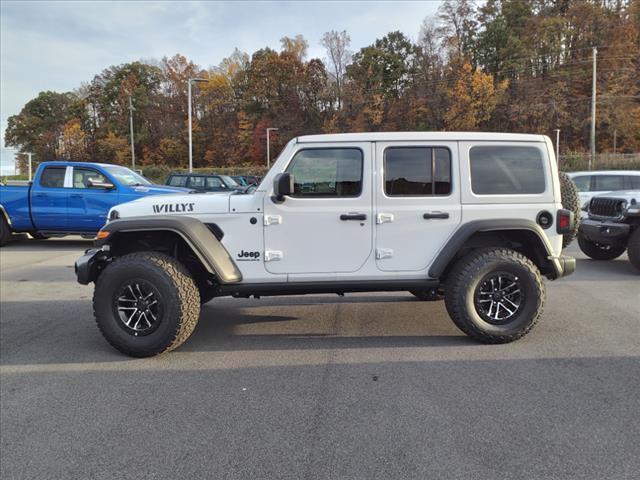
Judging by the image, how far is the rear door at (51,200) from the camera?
1130 cm

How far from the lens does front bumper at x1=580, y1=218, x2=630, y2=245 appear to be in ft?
28.0

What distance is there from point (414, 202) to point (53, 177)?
974cm

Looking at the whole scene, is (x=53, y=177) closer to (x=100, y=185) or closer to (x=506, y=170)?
(x=100, y=185)

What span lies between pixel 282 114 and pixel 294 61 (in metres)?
9.14

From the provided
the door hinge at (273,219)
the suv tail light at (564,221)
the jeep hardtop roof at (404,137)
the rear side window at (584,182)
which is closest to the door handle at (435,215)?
the jeep hardtop roof at (404,137)

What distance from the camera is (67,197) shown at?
1129 cm

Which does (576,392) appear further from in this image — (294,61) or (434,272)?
(294,61)

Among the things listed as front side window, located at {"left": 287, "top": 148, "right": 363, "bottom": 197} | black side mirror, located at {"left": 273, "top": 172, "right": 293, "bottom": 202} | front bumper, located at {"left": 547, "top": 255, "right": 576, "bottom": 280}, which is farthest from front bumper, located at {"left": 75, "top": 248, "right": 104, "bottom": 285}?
front bumper, located at {"left": 547, "top": 255, "right": 576, "bottom": 280}

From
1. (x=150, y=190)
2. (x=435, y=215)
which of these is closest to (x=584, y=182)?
(x=435, y=215)

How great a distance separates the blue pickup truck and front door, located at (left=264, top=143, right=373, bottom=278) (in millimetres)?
7278

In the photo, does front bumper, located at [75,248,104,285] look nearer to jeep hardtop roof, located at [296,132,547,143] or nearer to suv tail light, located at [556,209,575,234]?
jeep hardtop roof, located at [296,132,547,143]

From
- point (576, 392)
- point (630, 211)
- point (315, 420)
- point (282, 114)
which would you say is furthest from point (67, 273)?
point (282, 114)

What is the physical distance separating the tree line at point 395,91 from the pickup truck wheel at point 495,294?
50.3 meters

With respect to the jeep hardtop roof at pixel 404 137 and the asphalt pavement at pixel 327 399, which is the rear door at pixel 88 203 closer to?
the asphalt pavement at pixel 327 399
